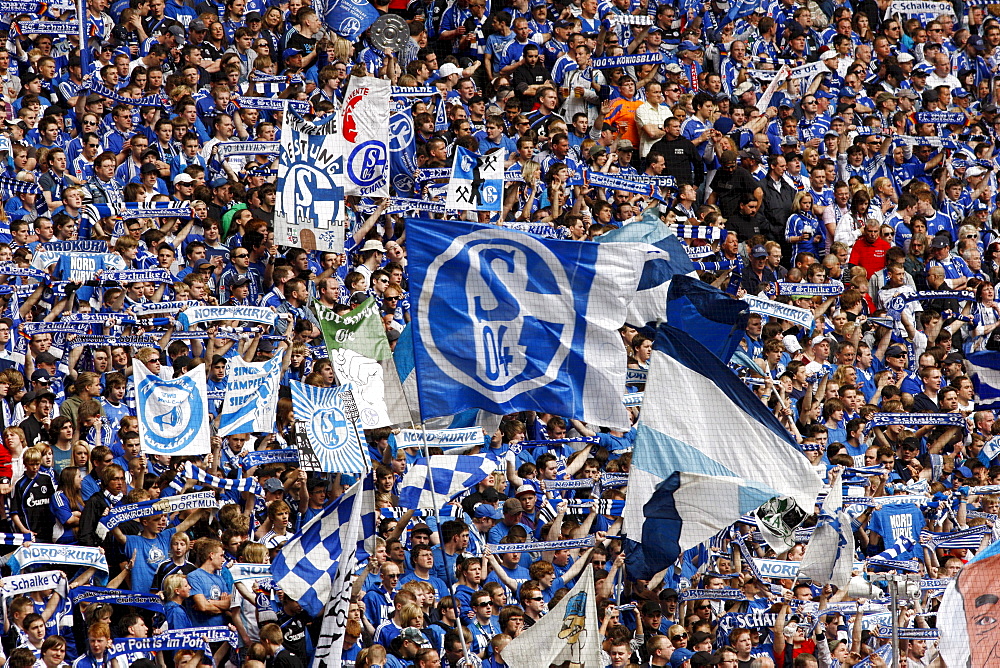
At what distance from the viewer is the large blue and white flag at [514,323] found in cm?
1261

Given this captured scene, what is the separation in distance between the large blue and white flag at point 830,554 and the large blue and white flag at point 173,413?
3965 millimetres

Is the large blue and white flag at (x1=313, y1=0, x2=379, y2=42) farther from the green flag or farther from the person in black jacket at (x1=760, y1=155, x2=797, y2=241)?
the green flag

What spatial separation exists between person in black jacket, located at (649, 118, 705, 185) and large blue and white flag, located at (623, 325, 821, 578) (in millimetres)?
5914

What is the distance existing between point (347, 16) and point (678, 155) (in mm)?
3112

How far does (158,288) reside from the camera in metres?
Result: 15.5

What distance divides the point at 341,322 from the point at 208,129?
3.30 meters

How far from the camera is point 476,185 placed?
16688 millimetres

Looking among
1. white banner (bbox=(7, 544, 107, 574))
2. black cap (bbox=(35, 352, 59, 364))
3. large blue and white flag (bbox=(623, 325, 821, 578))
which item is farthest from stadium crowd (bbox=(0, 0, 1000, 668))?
large blue and white flag (bbox=(623, 325, 821, 578))

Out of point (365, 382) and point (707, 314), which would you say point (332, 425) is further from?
point (707, 314)

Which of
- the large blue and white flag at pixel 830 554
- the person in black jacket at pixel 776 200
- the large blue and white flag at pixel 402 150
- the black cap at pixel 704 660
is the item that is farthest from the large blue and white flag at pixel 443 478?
the person in black jacket at pixel 776 200

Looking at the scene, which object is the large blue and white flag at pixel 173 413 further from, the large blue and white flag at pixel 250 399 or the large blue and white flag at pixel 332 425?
the large blue and white flag at pixel 332 425

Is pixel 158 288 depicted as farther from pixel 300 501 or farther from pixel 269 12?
pixel 269 12

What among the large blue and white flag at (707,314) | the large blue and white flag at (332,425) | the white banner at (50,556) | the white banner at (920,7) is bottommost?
the white banner at (50,556)

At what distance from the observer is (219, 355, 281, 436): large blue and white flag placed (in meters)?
14.5
